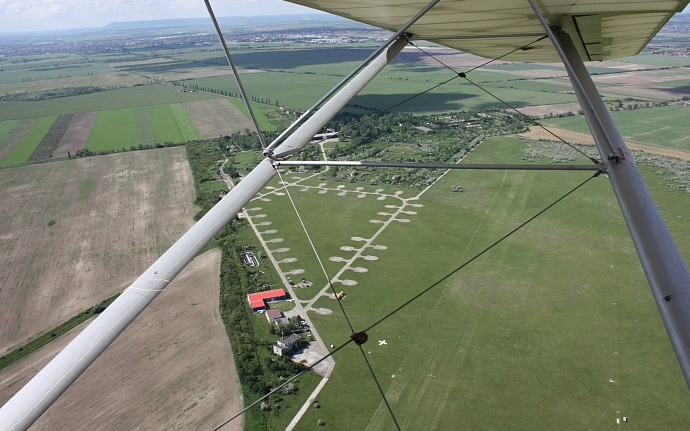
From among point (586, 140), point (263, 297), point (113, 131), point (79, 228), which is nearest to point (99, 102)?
point (113, 131)

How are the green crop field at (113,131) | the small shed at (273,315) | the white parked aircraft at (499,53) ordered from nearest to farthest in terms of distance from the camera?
1. the white parked aircraft at (499,53)
2. the small shed at (273,315)
3. the green crop field at (113,131)

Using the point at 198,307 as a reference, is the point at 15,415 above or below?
above

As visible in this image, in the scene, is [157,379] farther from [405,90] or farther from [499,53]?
[405,90]

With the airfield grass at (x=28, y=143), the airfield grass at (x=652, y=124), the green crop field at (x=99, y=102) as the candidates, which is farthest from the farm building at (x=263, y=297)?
the green crop field at (x=99, y=102)

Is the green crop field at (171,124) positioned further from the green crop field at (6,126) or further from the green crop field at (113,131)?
the green crop field at (6,126)

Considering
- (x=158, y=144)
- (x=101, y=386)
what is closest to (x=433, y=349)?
(x=101, y=386)

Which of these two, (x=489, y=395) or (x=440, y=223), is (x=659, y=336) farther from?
(x=440, y=223)
